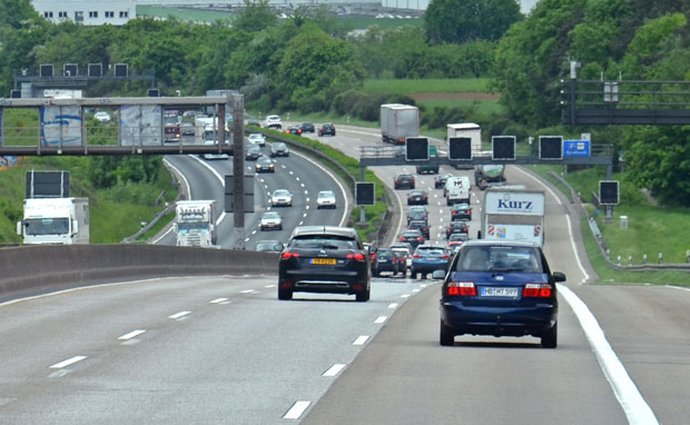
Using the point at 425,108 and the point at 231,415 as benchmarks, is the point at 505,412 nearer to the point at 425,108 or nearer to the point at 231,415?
the point at 231,415

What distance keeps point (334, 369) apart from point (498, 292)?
3.70 metres

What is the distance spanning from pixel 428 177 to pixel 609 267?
192 feet

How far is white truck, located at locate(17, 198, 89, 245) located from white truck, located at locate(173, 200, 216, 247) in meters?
19.4

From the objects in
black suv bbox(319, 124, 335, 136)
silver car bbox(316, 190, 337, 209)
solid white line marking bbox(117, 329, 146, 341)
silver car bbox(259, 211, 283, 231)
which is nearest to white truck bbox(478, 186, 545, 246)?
silver car bbox(259, 211, 283, 231)

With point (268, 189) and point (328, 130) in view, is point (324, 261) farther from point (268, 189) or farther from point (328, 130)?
point (328, 130)

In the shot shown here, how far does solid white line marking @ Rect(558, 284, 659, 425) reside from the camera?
15.8 metres

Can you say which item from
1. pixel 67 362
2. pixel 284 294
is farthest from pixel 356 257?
pixel 67 362

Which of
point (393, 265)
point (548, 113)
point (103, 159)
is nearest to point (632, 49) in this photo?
point (548, 113)

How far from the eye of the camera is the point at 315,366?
19.9 m

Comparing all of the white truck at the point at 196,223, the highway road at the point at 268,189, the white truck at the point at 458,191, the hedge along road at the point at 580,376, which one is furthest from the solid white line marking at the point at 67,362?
the white truck at the point at 458,191

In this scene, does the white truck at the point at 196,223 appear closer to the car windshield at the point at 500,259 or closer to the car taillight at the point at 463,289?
the car windshield at the point at 500,259

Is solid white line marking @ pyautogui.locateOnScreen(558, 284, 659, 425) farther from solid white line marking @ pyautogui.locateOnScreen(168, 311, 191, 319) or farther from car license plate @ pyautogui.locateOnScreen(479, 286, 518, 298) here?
solid white line marking @ pyautogui.locateOnScreen(168, 311, 191, 319)

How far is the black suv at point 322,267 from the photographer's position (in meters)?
32.9

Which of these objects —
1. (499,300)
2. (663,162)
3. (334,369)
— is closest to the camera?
(334,369)
